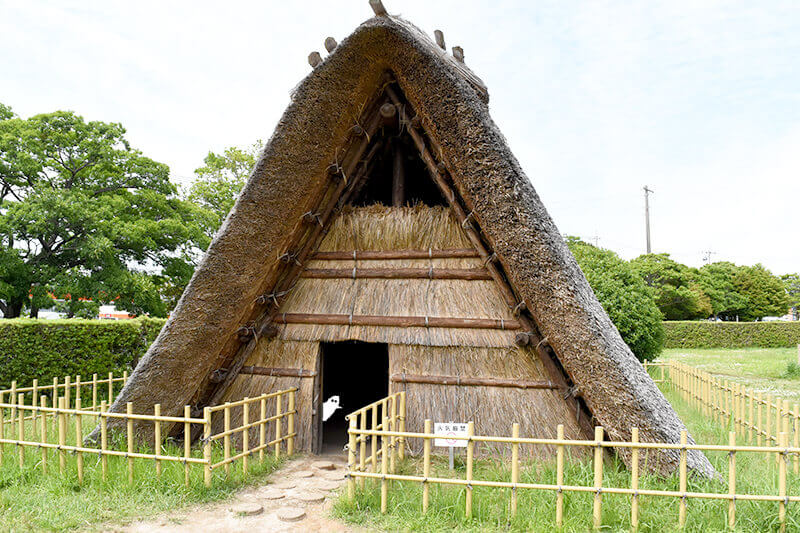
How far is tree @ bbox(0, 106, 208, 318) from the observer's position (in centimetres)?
1454

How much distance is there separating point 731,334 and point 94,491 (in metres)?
28.9

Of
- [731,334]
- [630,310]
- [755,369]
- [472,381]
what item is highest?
[630,310]

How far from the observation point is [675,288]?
32156 mm

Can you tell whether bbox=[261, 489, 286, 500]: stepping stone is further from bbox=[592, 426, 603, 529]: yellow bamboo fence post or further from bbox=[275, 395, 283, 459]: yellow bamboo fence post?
bbox=[592, 426, 603, 529]: yellow bamboo fence post

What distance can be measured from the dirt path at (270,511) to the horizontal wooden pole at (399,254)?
2351 millimetres

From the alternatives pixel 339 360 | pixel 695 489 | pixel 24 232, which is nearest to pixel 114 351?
pixel 339 360

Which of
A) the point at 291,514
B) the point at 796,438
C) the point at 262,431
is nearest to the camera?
the point at 291,514

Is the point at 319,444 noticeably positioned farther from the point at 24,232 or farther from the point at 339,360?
the point at 24,232

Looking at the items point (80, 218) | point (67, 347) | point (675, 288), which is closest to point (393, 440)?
point (67, 347)

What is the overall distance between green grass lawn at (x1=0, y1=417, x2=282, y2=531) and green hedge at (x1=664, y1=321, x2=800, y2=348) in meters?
25.8

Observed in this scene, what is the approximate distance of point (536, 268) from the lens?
4738 millimetres

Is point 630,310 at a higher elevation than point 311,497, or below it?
higher

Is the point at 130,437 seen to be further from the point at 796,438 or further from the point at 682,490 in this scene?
the point at 796,438

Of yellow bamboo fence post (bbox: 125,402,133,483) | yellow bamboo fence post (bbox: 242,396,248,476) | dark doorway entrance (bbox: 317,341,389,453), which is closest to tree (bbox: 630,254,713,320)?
dark doorway entrance (bbox: 317,341,389,453)
